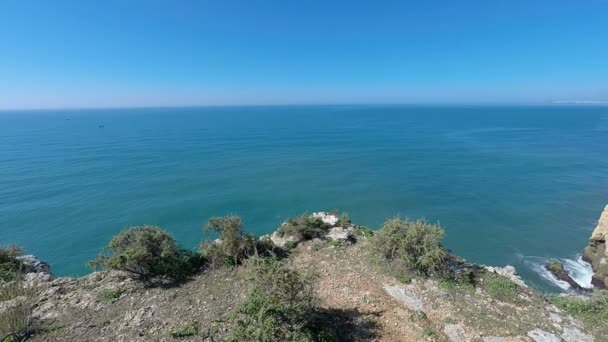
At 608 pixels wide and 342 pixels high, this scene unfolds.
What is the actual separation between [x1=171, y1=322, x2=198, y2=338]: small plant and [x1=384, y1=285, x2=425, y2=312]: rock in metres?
7.35

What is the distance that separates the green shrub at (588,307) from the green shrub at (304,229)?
422 inches

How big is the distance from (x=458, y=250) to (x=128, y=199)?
137ft

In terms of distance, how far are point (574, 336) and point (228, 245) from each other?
13.4 m

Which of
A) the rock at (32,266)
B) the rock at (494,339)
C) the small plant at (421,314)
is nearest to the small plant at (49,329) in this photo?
the rock at (32,266)

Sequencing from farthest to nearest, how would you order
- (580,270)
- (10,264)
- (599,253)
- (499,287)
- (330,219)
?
(580,270) < (599,253) < (330,219) < (10,264) < (499,287)

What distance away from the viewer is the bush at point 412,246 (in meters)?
12.4

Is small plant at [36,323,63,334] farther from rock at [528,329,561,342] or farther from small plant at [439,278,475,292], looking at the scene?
rock at [528,329,561,342]

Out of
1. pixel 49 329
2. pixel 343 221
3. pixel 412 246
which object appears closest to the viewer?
pixel 49 329

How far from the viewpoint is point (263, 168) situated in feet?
181

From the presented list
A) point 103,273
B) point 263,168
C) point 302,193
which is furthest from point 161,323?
point 263,168

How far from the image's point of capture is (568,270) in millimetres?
25391

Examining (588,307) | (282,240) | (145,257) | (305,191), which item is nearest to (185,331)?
(145,257)

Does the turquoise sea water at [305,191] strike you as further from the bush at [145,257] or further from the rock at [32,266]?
the bush at [145,257]

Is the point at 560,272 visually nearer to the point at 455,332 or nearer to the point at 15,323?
the point at 455,332
